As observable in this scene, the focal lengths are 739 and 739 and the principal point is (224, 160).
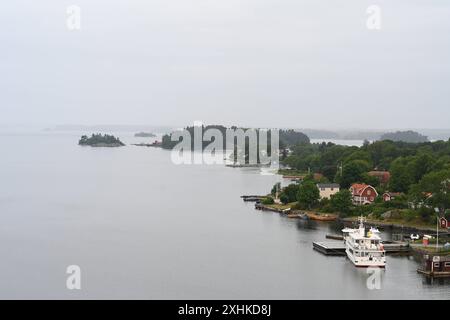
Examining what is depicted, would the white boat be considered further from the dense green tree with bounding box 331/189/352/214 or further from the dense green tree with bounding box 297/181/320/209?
the dense green tree with bounding box 297/181/320/209

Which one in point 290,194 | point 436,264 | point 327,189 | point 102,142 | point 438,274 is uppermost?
point 102,142

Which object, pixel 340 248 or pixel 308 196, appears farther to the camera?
pixel 308 196

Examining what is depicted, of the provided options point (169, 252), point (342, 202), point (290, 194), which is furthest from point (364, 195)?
point (169, 252)

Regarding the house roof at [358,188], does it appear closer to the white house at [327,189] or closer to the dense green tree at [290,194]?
the white house at [327,189]

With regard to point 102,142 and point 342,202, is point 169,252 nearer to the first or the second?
point 342,202

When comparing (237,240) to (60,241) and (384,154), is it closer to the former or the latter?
(60,241)

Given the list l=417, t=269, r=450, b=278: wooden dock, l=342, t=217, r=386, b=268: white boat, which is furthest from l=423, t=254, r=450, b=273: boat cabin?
l=342, t=217, r=386, b=268: white boat

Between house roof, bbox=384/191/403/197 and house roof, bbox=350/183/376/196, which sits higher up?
house roof, bbox=350/183/376/196

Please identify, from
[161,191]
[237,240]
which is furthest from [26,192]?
[237,240]

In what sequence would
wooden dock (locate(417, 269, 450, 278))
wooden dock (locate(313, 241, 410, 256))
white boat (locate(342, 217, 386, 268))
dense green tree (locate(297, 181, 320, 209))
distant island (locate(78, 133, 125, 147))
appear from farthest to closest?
1. distant island (locate(78, 133, 125, 147))
2. dense green tree (locate(297, 181, 320, 209))
3. wooden dock (locate(313, 241, 410, 256))
4. white boat (locate(342, 217, 386, 268))
5. wooden dock (locate(417, 269, 450, 278))
